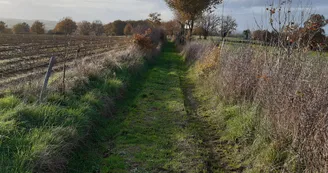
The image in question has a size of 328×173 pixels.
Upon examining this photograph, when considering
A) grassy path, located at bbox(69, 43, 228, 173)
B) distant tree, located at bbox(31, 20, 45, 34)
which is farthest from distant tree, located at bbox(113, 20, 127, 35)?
grassy path, located at bbox(69, 43, 228, 173)

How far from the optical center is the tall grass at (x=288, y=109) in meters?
3.78

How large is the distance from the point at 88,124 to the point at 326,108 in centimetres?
455

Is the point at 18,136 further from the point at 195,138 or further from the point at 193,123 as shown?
the point at 193,123

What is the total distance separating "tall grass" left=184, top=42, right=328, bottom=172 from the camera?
3777mm

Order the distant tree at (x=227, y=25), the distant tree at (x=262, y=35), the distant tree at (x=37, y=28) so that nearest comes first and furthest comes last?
the distant tree at (x=262, y=35) → the distant tree at (x=227, y=25) → the distant tree at (x=37, y=28)

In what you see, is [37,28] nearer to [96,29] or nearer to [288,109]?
[96,29]

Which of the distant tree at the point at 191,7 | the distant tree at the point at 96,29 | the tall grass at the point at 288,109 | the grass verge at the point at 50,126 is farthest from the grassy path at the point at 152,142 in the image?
the distant tree at the point at 191,7

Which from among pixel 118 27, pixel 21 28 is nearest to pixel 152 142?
pixel 21 28

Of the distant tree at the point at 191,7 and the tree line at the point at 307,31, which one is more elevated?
the distant tree at the point at 191,7

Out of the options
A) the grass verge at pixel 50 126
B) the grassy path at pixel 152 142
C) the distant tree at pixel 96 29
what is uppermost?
the distant tree at pixel 96 29

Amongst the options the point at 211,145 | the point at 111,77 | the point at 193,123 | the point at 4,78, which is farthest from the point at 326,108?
the point at 4,78

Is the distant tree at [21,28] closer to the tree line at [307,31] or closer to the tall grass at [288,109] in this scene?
the tall grass at [288,109]

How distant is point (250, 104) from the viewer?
6.62 metres

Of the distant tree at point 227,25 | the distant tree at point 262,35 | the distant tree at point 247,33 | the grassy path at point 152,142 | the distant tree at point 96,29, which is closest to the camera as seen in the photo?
the grassy path at point 152,142
